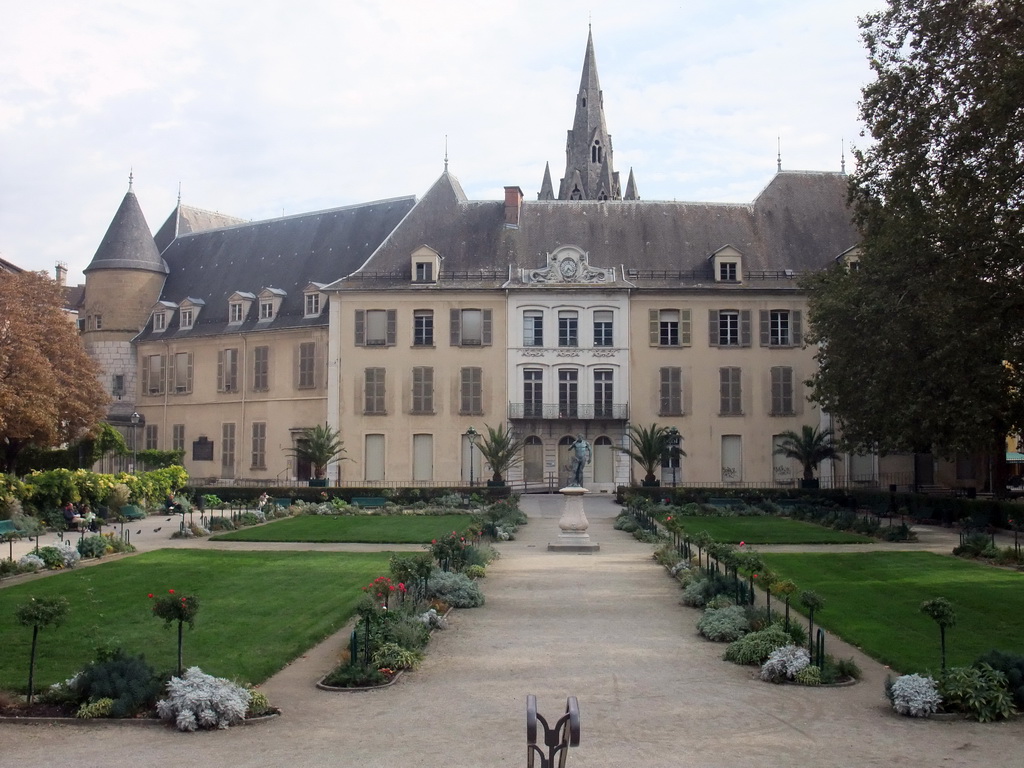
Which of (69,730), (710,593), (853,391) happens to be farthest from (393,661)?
(853,391)

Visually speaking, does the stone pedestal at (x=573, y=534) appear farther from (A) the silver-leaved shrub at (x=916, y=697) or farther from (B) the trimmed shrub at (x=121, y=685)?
(B) the trimmed shrub at (x=121, y=685)

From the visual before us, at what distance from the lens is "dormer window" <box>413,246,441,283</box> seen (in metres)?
44.1

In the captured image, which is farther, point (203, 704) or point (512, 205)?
point (512, 205)

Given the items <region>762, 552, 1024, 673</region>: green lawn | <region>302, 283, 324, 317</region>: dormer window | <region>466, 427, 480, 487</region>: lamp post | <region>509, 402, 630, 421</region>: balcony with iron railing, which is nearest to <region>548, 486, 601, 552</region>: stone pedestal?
<region>762, 552, 1024, 673</region>: green lawn

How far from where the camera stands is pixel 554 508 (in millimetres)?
34375

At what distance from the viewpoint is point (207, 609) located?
1464 cm

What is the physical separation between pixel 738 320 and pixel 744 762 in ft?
121

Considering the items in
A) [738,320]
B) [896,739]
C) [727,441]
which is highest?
[738,320]

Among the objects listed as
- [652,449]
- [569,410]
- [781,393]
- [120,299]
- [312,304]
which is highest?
[120,299]

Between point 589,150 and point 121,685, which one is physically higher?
point 589,150

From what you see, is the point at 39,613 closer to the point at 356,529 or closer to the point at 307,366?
the point at 356,529

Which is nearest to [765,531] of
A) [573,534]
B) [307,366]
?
[573,534]

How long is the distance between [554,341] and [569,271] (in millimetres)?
2802

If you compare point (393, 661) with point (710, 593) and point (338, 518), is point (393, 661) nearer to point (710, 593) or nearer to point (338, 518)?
point (710, 593)
